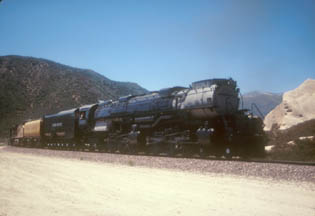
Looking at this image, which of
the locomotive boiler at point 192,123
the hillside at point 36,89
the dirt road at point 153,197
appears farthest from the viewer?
the hillside at point 36,89

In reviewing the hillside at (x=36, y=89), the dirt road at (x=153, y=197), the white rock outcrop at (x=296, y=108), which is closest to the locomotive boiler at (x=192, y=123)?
the white rock outcrop at (x=296, y=108)

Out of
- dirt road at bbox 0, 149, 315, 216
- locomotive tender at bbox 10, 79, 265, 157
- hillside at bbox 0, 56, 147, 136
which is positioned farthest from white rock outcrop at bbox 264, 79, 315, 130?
hillside at bbox 0, 56, 147, 136

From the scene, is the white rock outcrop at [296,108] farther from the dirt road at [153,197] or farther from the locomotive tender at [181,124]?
the dirt road at [153,197]

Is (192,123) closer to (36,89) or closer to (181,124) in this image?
(181,124)

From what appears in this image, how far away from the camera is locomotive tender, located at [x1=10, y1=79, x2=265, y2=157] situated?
15.5m

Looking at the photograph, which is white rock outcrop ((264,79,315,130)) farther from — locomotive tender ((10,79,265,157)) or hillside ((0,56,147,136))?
hillside ((0,56,147,136))

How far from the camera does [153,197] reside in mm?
6379

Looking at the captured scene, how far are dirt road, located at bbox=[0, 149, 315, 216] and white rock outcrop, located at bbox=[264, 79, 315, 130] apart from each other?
1377cm

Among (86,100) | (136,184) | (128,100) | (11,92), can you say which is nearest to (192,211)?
(136,184)

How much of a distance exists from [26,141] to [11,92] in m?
50.8

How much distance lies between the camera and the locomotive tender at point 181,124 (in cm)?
1554

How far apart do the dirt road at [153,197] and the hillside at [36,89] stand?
2988 inches

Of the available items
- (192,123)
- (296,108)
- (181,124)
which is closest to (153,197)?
(192,123)

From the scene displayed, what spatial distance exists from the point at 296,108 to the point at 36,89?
85.1m
